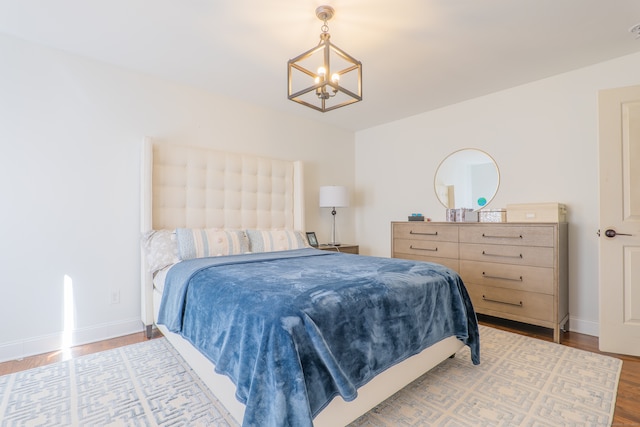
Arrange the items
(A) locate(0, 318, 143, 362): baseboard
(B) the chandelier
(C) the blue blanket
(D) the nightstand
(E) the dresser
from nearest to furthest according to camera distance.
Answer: (C) the blue blanket, (B) the chandelier, (A) locate(0, 318, 143, 362): baseboard, (E) the dresser, (D) the nightstand

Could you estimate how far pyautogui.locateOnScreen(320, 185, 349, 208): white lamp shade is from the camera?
3.98 meters

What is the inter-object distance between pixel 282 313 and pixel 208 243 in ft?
5.68

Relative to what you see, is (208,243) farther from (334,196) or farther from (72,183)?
(334,196)

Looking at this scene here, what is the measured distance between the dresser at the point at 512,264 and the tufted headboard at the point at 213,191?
177cm

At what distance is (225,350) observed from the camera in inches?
54.7

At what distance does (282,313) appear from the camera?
1230 millimetres

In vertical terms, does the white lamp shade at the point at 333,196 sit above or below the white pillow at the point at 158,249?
above

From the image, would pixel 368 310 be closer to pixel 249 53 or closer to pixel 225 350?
pixel 225 350

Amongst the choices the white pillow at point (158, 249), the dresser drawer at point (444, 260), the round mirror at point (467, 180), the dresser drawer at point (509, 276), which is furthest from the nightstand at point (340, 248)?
the white pillow at point (158, 249)

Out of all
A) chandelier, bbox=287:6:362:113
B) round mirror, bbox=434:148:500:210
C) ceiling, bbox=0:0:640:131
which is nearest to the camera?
chandelier, bbox=287:6:362:113

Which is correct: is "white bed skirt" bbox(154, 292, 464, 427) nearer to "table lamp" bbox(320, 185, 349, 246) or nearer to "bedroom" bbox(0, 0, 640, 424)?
"bedroom" bbox(0, 0, 640, 424)

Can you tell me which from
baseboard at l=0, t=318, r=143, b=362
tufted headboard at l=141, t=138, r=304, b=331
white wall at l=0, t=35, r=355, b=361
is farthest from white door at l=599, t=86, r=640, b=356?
baseboard at l=0, t=318, r=143, b=362

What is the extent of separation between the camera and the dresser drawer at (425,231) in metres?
3.17

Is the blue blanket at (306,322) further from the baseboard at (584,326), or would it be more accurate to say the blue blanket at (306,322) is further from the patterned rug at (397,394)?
the baseboard at (584,326)
